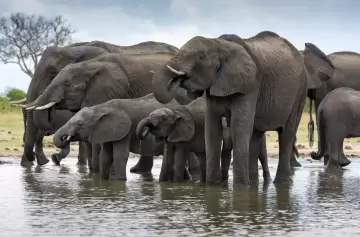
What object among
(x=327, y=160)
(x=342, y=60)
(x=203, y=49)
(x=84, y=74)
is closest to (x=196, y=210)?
(x=203, y=49)

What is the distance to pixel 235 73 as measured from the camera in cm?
1240

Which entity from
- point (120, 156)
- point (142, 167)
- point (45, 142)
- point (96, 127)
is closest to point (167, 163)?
point (120, 156)

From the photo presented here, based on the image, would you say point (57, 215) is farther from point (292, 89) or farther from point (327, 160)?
point (327, 160)

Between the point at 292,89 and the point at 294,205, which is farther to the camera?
the point at 292,89

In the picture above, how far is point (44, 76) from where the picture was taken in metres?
18.2

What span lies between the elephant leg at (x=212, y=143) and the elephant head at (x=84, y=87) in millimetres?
3404

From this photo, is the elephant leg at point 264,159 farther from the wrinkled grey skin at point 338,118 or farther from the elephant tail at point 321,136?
the elephant tail at point 321,136

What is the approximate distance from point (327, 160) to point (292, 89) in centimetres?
626

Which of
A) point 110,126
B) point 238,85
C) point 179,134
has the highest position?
point 238,85

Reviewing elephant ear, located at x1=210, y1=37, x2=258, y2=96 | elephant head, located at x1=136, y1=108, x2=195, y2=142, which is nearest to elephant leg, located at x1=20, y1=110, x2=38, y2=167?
elephant head, located at x1=136, y1=108, x2=195, y2=142

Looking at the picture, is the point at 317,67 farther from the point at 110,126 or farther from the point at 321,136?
the point at 110,126

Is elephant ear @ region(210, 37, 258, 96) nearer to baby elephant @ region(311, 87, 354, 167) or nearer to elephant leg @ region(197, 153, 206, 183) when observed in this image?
elephant leg @ region(197, 153, 206, 183)

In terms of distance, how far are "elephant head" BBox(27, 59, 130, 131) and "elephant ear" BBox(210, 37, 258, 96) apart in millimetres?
3642

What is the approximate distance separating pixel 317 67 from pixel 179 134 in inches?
219
